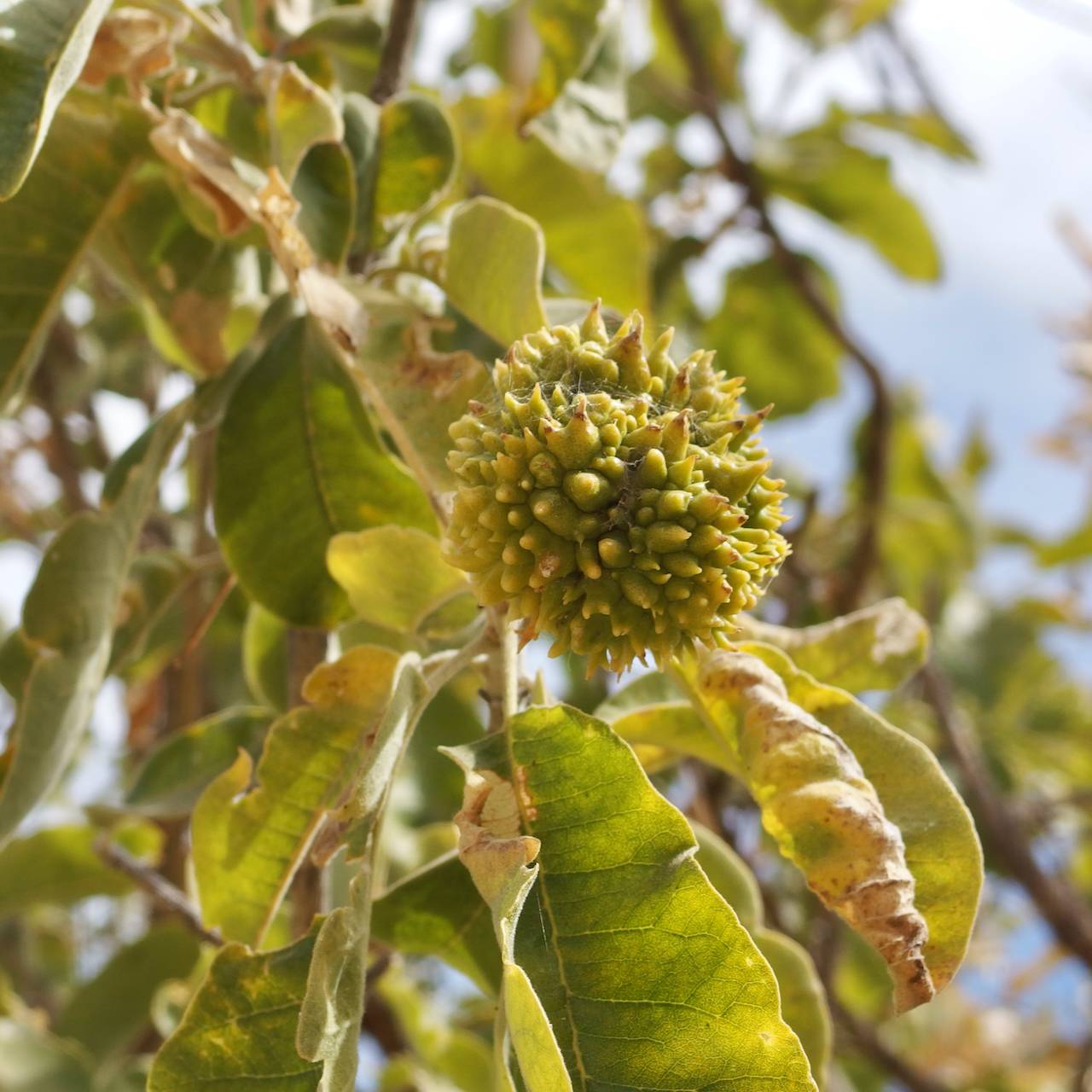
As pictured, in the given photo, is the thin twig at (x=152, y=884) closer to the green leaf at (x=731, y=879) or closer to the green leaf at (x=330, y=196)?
the green leaf at (x=731, y=879)

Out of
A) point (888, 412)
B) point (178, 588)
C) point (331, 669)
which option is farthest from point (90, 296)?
point (331, 669)

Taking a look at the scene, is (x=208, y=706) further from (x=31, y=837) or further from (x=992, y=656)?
(x=992, y=656)

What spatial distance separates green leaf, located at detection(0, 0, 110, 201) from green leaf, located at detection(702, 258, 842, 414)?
2031 mm

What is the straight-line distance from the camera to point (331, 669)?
1031 millimetres

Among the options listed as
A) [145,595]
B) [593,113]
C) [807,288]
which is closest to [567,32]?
[593,113]

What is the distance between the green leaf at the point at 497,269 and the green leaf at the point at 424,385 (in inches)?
2.3

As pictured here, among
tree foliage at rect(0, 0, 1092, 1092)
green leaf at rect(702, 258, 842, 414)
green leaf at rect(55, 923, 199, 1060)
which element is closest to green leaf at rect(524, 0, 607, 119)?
tree foliage at rect(0, 0, 1092, 1092)

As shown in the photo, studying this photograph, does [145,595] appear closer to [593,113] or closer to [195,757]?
[195,757]

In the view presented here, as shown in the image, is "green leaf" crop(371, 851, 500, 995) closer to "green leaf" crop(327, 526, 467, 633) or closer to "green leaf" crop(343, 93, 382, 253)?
"green leaf" crop(327, 526, 467, 633)

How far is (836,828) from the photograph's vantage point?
2.89ft

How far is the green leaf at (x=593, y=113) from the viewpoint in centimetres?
138

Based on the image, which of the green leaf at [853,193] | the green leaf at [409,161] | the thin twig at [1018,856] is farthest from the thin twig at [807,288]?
the green leaf at [409,161]

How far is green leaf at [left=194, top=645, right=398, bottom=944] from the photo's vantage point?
40.9 inches

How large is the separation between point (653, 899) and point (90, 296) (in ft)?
7.17
